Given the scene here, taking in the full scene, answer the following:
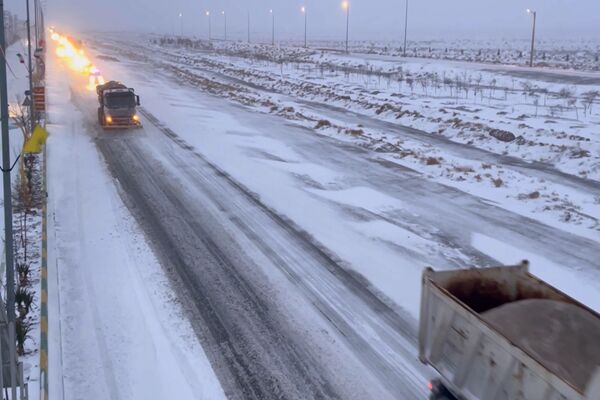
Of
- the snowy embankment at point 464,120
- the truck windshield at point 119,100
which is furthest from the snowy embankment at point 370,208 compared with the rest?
the truck windshield at point 119,100

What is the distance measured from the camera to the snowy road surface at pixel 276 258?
9.75 m

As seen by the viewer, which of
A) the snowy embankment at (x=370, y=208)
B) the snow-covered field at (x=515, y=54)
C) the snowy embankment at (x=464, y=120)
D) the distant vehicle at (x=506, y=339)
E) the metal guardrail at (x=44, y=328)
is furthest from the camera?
the snow-covered field at (x=515, y=54)

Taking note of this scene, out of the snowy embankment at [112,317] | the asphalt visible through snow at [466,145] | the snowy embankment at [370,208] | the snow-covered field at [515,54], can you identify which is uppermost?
the snow-covered field at [515,54]

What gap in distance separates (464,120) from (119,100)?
726 inches

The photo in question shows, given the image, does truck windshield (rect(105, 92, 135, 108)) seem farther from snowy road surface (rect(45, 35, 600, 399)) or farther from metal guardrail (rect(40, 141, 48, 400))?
metal guardrail (rect(40, 141, 48, 400))

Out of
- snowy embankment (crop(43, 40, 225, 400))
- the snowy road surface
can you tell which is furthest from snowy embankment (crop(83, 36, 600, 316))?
snowy embankment (crop(43, 40, 225, 400))

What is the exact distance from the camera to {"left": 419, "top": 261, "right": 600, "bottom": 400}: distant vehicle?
608 centimetres

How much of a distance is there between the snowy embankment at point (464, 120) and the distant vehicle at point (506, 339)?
9.33m

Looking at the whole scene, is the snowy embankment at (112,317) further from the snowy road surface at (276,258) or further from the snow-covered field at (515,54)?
the snow-covered field at (515,54)

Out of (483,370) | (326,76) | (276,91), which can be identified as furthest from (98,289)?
(326,76)

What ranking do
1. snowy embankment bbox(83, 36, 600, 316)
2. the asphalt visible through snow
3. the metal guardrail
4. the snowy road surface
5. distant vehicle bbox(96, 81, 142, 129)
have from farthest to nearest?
distant vehicle bbox(96, 81, 142, 129) → the asphalt visible through snow → snowy embankment bbox(83, 36, 600, 316) → the snowy road surface → the metal guardrail

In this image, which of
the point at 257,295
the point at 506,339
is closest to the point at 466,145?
the point at 257,295

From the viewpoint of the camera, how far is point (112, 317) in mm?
11227

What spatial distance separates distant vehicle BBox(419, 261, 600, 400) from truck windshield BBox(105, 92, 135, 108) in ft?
87.6
